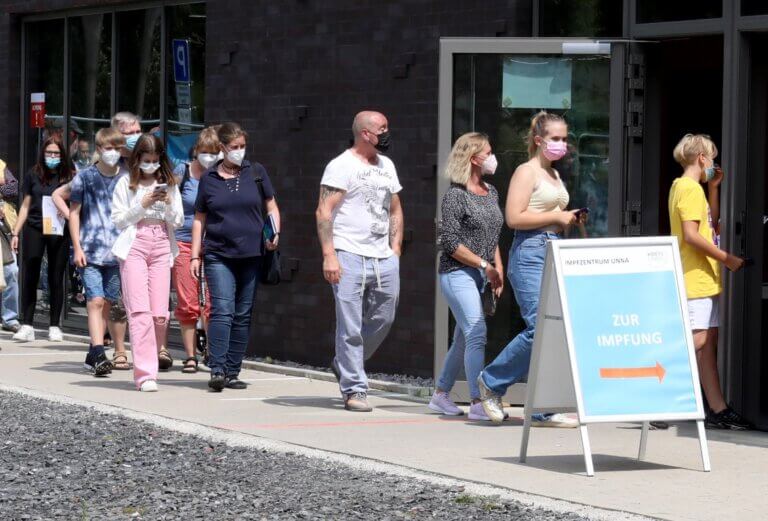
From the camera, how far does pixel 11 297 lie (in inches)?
615

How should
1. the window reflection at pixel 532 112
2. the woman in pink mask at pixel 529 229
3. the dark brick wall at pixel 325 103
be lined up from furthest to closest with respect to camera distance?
the dark brick wall at pixel 325 103 < the window reflection at pixel 532 112 < the woman in pink mask at pixel 529 229

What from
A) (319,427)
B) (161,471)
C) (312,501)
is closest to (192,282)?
(319,427)

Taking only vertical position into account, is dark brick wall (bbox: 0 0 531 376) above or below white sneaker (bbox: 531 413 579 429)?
above

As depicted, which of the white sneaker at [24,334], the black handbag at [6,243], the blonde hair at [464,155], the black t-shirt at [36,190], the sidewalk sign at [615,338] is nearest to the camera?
the sidewalk sign at [615,338]

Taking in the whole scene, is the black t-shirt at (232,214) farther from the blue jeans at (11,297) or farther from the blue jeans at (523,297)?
the blue jeans at (11,297)

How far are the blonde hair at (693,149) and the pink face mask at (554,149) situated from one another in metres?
0.72

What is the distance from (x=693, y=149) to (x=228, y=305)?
336cm

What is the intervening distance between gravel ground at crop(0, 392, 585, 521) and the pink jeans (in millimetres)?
1924

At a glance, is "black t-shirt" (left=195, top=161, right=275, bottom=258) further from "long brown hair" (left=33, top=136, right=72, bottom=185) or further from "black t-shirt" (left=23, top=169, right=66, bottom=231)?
"black t-shirt" (left=23, top=169, right=66, bottom=231)

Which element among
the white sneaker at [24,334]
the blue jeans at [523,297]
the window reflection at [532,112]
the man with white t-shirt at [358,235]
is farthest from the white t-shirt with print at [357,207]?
the white sneaker at [24,334]

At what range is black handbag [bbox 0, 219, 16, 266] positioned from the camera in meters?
14.4

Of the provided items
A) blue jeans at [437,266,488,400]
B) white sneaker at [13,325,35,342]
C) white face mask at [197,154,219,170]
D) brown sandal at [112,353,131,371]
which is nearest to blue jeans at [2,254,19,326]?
white sneaker at [13,325,35,342]

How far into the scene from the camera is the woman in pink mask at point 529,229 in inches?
367

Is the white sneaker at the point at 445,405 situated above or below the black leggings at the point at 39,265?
below
